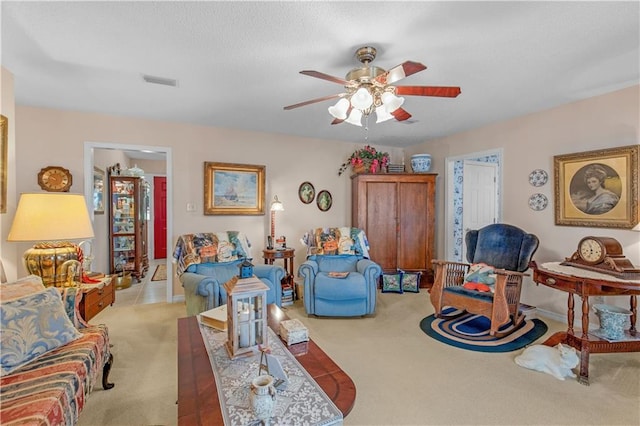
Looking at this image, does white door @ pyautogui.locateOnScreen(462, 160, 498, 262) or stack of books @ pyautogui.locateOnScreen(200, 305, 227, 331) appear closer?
→ stack of books @ pyautogui.locateOnScreen(200, 305, 227, 331)

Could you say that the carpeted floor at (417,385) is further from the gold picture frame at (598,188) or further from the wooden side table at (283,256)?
the gold picture frame at (598,188)

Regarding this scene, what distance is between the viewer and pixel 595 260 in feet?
7.95

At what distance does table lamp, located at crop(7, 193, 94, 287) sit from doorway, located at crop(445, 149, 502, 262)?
4.57m

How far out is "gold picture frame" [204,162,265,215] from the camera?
13.5 feet

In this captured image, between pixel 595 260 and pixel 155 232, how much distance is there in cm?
780

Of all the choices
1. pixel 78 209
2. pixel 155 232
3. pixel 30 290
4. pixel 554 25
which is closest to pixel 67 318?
pixel 30 290

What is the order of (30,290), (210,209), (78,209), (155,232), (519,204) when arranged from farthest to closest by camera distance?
(155,232) < (210,209) < (519,204) < (78,209) < (30,290)

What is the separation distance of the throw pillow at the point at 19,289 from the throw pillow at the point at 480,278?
3522mm

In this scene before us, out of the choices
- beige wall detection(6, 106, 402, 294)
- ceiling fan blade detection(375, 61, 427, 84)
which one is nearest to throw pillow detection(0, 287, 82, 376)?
beige wall detection(6, 106, 402, 294)

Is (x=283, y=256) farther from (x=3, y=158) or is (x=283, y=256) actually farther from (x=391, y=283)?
(x=3, y=158)

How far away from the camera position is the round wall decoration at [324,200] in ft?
15.8

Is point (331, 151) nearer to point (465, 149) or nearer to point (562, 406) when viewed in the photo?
point (465, 149)

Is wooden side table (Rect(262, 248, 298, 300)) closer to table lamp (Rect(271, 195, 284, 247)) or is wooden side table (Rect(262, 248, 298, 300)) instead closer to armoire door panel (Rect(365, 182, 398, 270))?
table lamp (Rect(271, 195, 284, 247))

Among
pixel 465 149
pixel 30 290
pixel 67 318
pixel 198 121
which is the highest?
pixel 198 121
